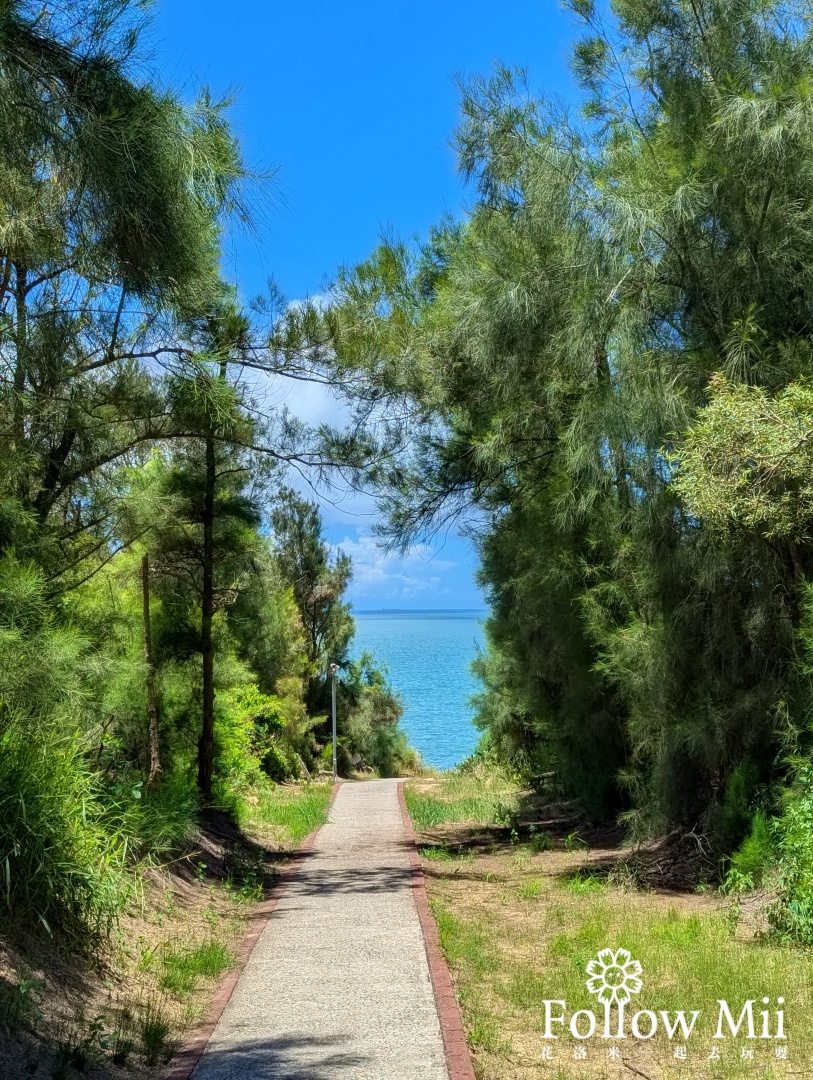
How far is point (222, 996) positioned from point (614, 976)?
238 centimetres

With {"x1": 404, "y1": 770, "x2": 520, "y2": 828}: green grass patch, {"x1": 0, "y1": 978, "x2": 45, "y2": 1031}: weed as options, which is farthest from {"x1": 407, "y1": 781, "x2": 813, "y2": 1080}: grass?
{"x1": 404, "y1": 770, "x2": 520, "y2": 828}: green grass patch

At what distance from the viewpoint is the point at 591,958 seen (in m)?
6.56

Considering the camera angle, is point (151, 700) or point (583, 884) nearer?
point (583, 884)

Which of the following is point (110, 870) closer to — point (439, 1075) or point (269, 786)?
point (439, 1075)

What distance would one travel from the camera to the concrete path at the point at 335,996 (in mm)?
4684

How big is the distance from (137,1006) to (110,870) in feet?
3.22

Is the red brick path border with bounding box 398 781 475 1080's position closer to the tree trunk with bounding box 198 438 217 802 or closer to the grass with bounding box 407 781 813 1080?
the grass with bounding box 407 781 813 1080

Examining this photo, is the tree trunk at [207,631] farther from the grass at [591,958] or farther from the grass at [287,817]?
the grass at [591,958]

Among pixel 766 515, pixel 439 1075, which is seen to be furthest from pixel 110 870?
pixel 766 515

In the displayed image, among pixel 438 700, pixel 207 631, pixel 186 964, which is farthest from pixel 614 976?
pixel 438 700

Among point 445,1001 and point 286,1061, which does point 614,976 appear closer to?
point 445,1001

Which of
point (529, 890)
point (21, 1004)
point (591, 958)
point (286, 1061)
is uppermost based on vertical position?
point (21, 1004)

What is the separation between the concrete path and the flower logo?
39.2 inches

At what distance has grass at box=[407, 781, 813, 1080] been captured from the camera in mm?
4770
